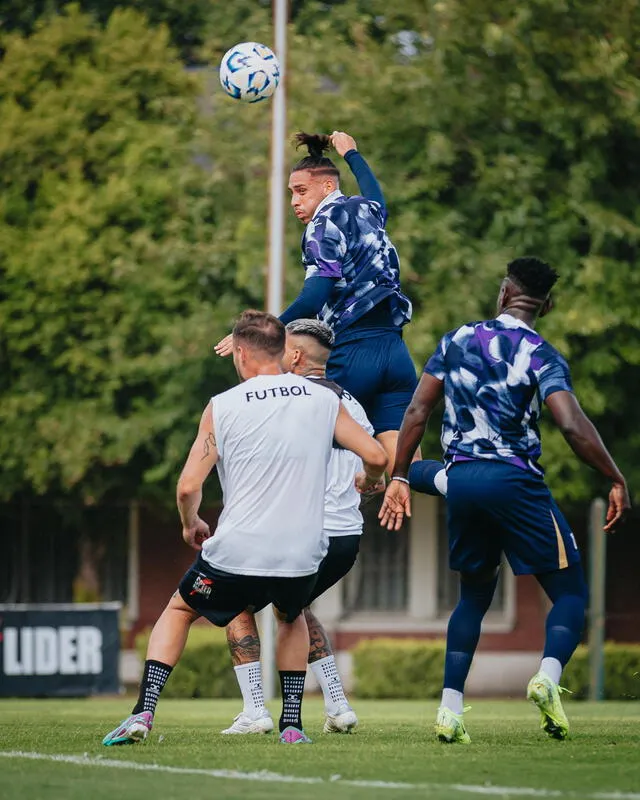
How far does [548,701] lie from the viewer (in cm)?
782

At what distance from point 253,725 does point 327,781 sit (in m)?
2.71

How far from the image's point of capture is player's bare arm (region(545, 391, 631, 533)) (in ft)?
25.4

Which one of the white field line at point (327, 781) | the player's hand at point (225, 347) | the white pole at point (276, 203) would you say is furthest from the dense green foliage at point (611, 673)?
the white field line at point (327, 781)

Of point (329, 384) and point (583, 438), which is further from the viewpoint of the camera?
point (329, 384)

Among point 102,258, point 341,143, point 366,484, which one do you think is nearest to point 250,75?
point 341,143

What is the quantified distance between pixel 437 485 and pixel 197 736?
69.5 inches

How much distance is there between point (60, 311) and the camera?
24.2m

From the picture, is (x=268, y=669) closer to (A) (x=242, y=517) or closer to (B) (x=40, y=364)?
(B) (x=40, y=364)

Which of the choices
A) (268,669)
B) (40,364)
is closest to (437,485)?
(268,669)

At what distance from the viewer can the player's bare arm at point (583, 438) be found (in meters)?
7.74

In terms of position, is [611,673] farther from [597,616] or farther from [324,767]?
[324,767]

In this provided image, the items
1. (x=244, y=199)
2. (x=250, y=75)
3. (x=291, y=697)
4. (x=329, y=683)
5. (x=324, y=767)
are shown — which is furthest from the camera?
(x=244, y=199)

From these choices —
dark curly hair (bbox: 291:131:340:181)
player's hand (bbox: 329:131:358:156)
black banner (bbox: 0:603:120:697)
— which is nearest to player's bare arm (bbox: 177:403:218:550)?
dark curly hair (bbox: 291:131:340:181)

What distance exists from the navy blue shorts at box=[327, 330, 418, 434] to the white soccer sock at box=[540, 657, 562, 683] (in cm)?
198
